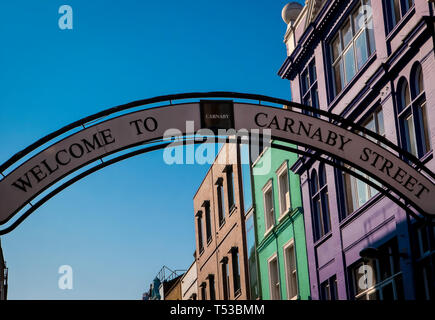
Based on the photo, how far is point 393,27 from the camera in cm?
2103

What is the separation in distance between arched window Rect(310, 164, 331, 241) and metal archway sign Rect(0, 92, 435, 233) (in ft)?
42.4

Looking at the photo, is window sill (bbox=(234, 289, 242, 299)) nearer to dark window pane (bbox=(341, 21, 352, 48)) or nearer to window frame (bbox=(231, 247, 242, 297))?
window frame (bbox=(231, 247, 242, 297))

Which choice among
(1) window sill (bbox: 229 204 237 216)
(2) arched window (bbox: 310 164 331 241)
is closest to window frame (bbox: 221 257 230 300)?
(1) window sill (bbox: 229 204 237 216)

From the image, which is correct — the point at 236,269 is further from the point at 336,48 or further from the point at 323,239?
the point at 336,48

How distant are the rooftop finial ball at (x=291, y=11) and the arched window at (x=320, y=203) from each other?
5.74 m

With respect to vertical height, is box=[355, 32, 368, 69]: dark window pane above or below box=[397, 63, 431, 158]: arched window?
above

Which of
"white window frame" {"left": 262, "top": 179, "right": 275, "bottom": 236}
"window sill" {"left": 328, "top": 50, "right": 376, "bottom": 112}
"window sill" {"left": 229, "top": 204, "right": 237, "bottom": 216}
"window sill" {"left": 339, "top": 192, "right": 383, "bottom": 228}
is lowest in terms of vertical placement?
"window sill" {"left": 339, "top": 192, "right": 383, "bottom": 228}

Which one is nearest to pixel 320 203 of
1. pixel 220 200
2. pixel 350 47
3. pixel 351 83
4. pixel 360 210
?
pixel 360 210

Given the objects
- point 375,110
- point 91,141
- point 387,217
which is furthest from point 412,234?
point 91,141

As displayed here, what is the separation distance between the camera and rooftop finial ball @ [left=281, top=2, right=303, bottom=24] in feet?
96.0

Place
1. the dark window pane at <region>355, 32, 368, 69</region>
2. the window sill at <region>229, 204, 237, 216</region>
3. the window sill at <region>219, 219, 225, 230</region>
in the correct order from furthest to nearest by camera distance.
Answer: the window sill at <region>219, 219, 225, 230</region> → the window sill at <region>229, 204, 237, 216</region> → the dark window pane at <region>355, 32, 368, 69</region>

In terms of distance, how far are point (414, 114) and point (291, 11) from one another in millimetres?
10713

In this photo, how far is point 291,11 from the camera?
29.3m

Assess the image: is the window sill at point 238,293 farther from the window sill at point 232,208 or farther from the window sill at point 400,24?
the window sill at point 400,24
